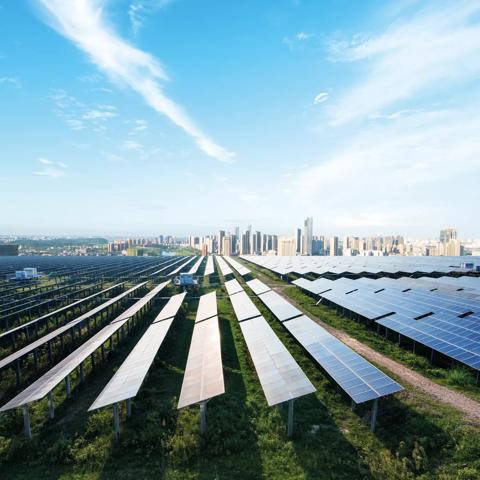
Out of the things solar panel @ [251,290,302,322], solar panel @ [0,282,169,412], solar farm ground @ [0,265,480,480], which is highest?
solar panel @ [251,290,302,322]

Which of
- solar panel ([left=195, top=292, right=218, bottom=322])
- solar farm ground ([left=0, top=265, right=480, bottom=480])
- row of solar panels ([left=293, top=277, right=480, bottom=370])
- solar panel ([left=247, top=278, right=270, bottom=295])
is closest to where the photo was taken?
solar farm ground ([left=0, top=265, right=480, bottom=480])

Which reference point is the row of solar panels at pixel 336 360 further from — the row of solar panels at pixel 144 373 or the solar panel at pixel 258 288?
the solar panel at pixel 258 288

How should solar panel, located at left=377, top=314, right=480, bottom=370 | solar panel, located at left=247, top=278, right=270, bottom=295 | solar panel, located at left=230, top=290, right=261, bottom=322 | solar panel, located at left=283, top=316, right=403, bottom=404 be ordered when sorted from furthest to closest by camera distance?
solar panel, located at left=247, top=278, right=270, bottom=295 < solar panel, located at left=230, top=290, right=261, bottom=322 < solar panel, located at left=377, top=314, right=480, bottom=370 < solar panel, located at left=283, top=316, right=403, bottom=404

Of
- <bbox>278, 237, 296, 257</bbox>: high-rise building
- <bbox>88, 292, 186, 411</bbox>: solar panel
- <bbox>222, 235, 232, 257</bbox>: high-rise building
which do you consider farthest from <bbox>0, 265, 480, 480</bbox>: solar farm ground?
<bbox>222, 235, 232, 257</bbox>: high-rise building

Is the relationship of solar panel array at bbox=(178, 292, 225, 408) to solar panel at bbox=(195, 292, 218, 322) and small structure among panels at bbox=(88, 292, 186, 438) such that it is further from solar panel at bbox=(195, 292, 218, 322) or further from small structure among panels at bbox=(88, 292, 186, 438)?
small structure among panels at bbox=(88, 292, 186, 438)

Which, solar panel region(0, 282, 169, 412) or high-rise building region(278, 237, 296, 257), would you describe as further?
high-rise building region(278, 237, 296, 257)

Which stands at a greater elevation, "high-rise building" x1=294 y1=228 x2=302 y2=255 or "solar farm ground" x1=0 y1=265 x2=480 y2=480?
"high-rise building" x1=294 y1=228 x2=302 y2=255

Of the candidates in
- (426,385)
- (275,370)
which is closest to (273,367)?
(275,370)
